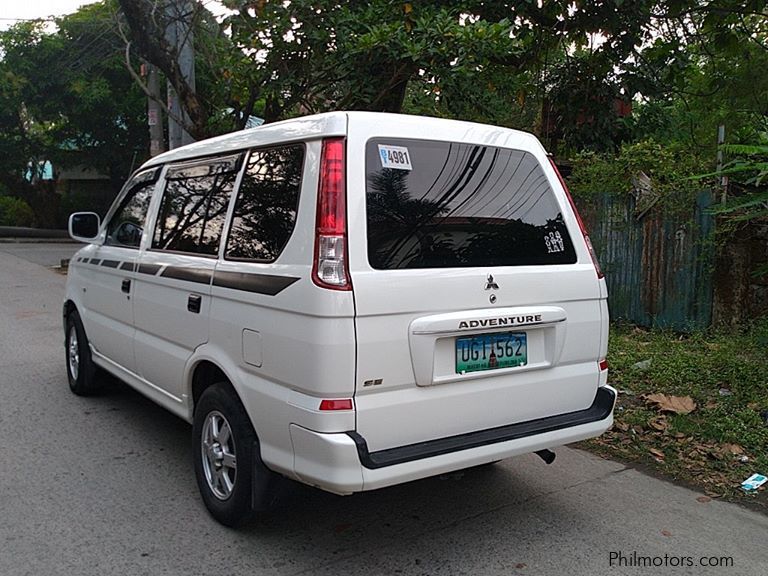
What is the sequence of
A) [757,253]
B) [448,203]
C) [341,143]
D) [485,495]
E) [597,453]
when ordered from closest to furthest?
1. [341,143]
2. [448,203]
3. [485,495]
4. [597,453]
5. [757,253]

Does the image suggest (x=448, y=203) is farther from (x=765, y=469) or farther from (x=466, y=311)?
(x=765, y=469)

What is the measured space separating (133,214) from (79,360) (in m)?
1.61

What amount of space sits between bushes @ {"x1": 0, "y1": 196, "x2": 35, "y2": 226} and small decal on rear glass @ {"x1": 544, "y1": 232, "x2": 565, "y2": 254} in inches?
1252

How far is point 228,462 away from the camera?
139 inches

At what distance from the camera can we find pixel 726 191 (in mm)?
7062

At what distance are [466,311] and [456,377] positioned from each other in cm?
30

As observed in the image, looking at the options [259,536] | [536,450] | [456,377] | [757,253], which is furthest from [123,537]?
[757,253]

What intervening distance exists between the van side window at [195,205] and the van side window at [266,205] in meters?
0.17

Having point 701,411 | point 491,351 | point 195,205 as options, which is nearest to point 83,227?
point 195,205

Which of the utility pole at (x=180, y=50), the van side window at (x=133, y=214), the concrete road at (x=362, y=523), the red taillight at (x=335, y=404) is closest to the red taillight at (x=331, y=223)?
Result: the red taillight at (x=335, y=404)

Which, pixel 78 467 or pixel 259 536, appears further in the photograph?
pixel 78 467

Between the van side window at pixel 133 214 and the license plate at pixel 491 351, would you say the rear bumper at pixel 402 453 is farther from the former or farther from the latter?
the van side window at pixel 133 214

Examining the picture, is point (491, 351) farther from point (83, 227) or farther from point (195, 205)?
point (83, 227)

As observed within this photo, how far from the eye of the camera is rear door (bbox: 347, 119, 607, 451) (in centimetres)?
298
